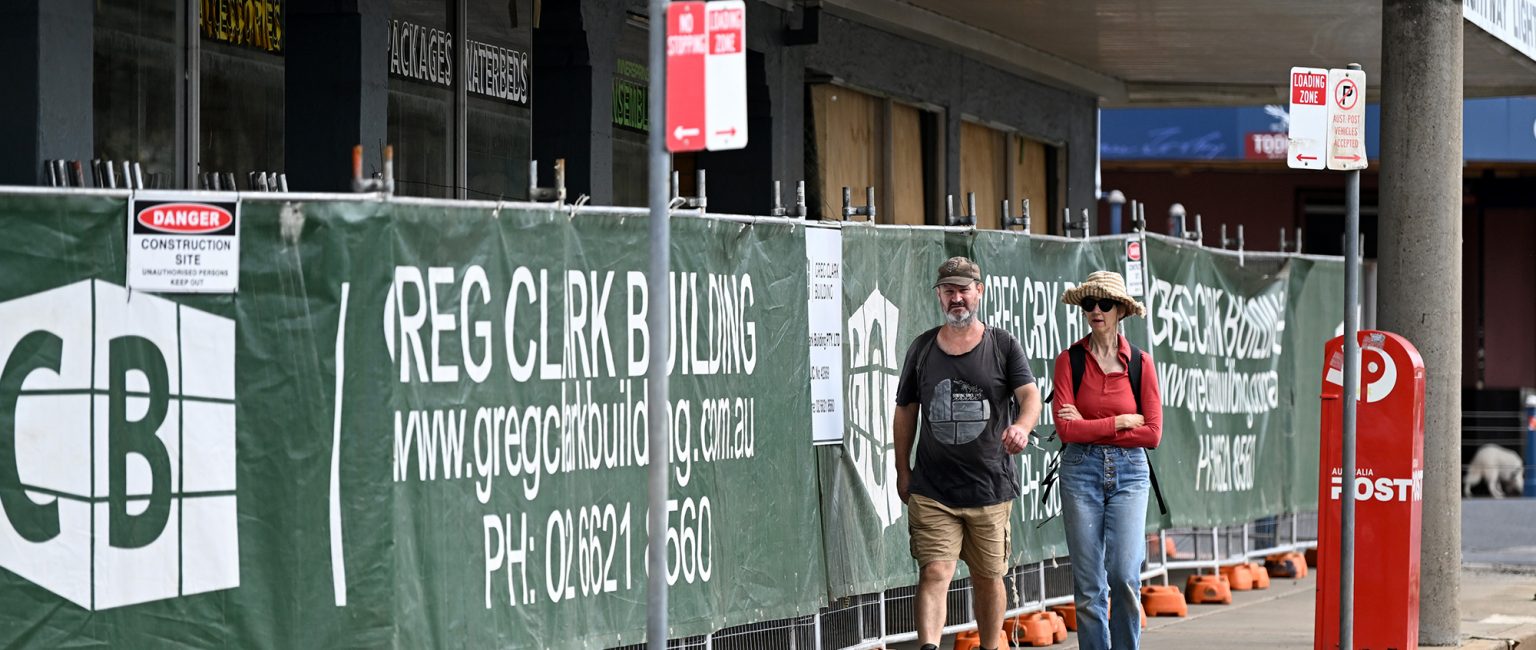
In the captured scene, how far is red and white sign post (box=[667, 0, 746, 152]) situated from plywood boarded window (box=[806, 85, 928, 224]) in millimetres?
9047

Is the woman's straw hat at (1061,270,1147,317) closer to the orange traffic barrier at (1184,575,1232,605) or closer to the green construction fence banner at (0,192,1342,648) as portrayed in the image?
the green construction fence banner at (0,192,1342,648)

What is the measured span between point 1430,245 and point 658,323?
6764mm

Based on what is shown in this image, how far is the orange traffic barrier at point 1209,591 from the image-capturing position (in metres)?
14.4

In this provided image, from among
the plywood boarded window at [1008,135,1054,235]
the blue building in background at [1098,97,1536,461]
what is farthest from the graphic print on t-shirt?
the blue building in background at [1098,97,1536,461]

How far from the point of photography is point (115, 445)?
6.39 meters

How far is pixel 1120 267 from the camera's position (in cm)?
1325

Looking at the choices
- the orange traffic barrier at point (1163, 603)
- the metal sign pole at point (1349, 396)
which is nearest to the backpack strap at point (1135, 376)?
the metal sign pole at point (1349, 396)

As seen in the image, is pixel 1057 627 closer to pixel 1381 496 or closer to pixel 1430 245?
pixel 1381 496

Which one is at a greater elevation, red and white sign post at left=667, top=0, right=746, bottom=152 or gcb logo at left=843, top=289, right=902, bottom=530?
red and white sign post at left=667, top=0, right=746, bottom=152

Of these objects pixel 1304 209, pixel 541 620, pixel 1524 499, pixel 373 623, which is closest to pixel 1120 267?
pixel 541 620

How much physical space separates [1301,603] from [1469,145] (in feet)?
53.3

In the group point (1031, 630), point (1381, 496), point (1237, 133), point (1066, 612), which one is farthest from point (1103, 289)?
point (1237, 133)

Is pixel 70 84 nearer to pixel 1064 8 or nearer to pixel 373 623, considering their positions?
pixel 373 623

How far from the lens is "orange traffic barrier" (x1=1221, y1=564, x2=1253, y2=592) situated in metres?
15.3
